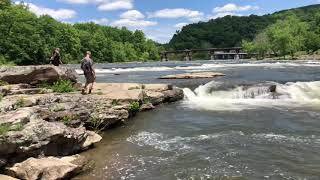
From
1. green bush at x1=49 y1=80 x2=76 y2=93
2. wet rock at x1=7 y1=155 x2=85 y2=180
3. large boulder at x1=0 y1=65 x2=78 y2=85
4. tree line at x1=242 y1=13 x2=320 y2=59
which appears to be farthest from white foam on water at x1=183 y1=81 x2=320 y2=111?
tree line at x1=242 y1=13 x2=320 y2=59

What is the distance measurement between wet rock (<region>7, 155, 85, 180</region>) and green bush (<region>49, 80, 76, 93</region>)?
31.1 feet

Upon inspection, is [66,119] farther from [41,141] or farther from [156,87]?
[156,87]

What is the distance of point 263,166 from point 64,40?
121015mm

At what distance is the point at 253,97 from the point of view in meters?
28.9

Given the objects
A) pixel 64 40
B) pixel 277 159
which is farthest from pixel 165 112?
pixel 64 40

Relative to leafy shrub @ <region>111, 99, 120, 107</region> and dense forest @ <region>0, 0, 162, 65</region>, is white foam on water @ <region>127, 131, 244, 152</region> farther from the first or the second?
dense forest @ <region>0, 0, 162, 65</region>

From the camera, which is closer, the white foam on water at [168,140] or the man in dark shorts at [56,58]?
the white foam on water at [168,140]

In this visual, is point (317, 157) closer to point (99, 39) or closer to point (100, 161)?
point (100, 161)

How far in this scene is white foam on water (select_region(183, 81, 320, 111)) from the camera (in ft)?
85.3

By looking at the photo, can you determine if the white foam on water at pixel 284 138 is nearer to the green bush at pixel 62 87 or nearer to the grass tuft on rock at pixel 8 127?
the grass tuft on rock at pixel 8 127

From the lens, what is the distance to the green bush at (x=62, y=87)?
72.9ft

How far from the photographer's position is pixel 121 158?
1455 cm

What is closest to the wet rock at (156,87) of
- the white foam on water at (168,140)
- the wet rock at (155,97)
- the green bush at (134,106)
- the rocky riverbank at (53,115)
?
the rocky riverbank at (53,115)

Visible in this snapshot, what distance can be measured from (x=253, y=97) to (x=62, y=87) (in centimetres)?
1284
